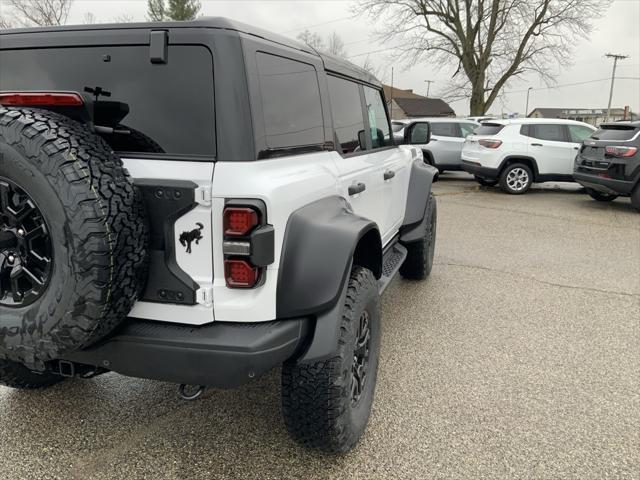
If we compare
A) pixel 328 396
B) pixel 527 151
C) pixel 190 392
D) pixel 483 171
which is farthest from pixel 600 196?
pixel 190 392

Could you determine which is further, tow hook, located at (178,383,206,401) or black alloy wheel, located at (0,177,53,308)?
tow hook, located at (178,383,206,401)

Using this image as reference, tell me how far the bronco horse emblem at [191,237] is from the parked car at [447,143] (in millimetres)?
12108

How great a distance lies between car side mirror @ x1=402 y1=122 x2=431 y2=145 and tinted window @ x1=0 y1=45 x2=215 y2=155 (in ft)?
9.28

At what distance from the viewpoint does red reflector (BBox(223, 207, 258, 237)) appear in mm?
1764

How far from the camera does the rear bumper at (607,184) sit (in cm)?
866

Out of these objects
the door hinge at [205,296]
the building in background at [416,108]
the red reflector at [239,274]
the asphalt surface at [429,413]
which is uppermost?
the building in background at [416,108]

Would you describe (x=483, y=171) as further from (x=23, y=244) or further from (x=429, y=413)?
(x=23, y=244)

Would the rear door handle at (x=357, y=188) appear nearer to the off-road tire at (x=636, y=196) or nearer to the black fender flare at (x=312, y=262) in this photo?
the black fender flare at (x=312, y=262)

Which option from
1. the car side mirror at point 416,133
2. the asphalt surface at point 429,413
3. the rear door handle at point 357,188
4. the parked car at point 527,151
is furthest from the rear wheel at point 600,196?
the rear door handle at point 357,188

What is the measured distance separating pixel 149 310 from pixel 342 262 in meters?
0.79

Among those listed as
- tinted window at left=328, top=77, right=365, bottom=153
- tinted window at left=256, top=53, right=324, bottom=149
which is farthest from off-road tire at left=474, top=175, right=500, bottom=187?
tinted window at left=256, top=53, right=324, bottom=149

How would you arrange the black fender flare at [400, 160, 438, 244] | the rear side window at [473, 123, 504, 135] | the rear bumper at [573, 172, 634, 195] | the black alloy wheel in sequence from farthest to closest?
the rear side window at [473, 123, 504, 135] → the rear bumper at [573, 172, 634, 195] → the black fender flare at [400, 160, 438, 244] → the black alloy wheel

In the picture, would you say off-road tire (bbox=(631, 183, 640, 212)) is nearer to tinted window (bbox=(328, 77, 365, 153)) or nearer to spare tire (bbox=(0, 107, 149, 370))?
tinted window (bbox=(328, 77, 365, 153))

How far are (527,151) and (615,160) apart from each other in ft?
8.38
